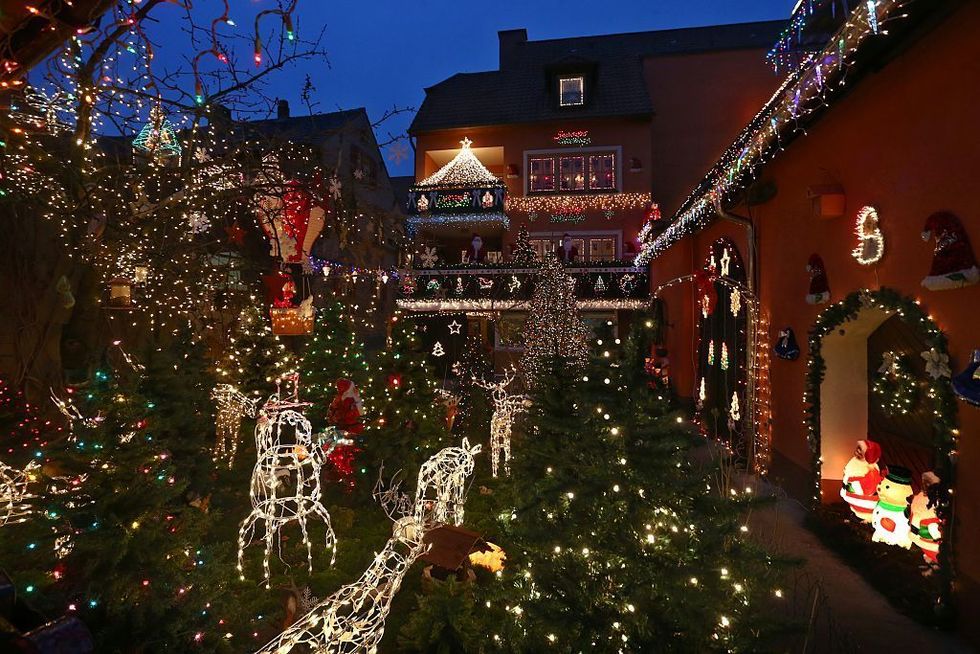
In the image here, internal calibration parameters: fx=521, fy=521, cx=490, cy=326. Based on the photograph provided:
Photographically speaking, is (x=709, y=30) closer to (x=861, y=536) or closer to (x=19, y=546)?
(x=861, y=536)

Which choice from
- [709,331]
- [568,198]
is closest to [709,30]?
[568,198]

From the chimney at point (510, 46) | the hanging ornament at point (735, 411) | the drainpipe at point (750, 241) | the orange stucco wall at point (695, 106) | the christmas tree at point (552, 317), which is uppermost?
the chimney at point (510, 46)

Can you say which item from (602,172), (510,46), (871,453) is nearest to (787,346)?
(871,453)

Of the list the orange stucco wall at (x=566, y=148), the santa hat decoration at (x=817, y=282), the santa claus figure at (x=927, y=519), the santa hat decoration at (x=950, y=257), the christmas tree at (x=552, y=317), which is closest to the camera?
the santa hat decoration at (x=950, y=257)

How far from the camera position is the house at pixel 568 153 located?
19.1 metres

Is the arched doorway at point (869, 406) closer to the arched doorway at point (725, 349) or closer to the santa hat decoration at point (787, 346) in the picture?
the santa hat decoration at point (787, 346)

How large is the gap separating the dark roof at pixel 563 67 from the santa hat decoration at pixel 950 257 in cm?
1709

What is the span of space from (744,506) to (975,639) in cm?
291

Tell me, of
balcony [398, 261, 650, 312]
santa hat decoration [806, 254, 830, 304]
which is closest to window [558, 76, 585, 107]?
balcony [398, 261, 650, 312]

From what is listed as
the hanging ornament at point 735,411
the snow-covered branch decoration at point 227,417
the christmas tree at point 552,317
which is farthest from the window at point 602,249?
the snow-covered branch decoration at point 227,417

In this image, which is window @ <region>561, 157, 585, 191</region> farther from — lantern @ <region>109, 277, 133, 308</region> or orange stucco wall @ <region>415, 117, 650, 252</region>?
lantern @ <region>109, 277, 133, 308</region>

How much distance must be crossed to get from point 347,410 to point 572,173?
1582 centimetres

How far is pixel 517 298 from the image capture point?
17797 mm

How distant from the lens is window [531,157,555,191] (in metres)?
20.2
